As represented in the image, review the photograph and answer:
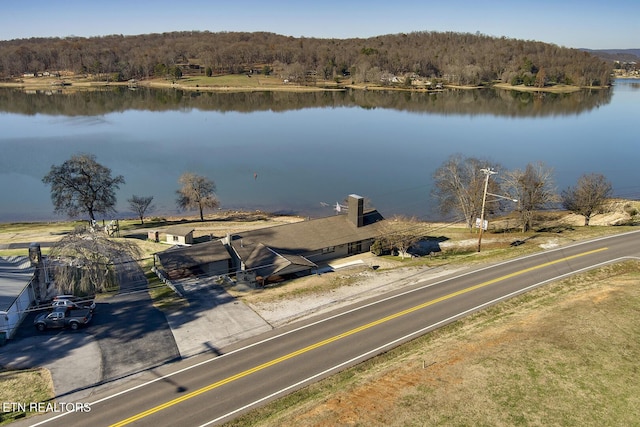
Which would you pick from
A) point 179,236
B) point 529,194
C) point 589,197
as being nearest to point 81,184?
point 179,236

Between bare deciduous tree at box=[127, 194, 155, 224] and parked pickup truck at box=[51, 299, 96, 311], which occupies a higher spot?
parked pickup truck at box=[51, 299, 96, 311]

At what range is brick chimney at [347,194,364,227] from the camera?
46.5 m

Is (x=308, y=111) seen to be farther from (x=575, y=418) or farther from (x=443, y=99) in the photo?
(x=575, y=418)

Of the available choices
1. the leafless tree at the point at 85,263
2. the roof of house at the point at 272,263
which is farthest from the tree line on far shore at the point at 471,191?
the roof of house at the point at 272,263

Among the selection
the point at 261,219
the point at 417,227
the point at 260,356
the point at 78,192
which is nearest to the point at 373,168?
the point at 261,219

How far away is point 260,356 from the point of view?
25297 mm

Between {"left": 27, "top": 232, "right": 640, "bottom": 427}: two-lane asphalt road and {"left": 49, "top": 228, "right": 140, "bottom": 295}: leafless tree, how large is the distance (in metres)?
13.0

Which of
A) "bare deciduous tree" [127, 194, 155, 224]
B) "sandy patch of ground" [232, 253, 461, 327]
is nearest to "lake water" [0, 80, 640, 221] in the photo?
"bare deciduous tree" [127, 194, 155, 224]

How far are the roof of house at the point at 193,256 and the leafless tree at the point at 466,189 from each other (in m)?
28.4

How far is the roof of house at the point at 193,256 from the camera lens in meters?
37.8

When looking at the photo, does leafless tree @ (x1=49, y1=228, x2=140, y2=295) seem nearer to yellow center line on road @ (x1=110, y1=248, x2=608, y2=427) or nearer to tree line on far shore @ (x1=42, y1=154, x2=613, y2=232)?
yellow center line on road @ (x1=110, y1=248, x2=608, y2=427)

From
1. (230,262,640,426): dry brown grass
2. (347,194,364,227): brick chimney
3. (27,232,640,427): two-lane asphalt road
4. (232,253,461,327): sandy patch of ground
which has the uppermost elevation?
(347,194,364,227): brick chimney

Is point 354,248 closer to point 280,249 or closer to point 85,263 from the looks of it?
point 280,249

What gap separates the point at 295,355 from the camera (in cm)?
2528
